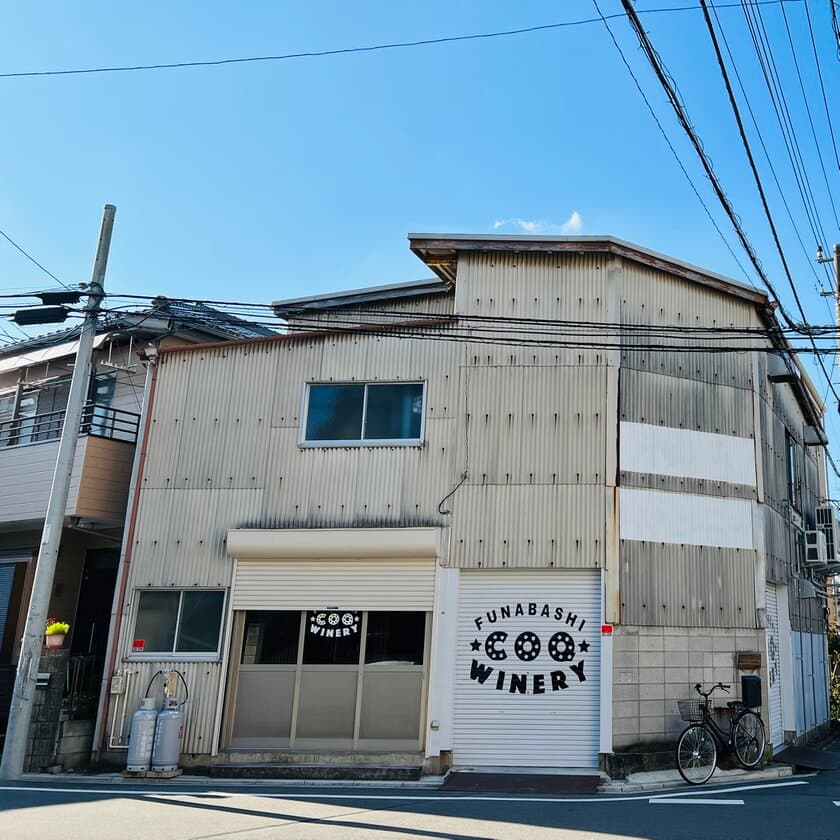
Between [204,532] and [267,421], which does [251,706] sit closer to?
[204,532]

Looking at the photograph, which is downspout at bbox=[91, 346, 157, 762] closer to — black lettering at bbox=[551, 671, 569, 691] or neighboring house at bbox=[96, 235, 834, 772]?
neighboring house at bbox=[96, 235, 834, 772]

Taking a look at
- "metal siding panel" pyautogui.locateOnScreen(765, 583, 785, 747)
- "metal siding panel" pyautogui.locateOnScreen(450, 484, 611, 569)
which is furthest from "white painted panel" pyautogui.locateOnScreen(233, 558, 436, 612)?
"metal siding panel" pyautogui.locateOnScreen(765, 583, 785, 747)

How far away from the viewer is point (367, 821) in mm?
9469

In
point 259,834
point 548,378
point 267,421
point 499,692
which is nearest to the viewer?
point 259,834

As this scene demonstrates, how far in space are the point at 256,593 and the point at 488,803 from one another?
556 centimetres

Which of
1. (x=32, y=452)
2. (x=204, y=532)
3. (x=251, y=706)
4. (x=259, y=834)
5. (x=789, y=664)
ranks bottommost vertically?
(x=259, y=834)

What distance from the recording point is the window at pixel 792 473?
59.9 feet

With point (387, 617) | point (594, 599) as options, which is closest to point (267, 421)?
point (387, 617)

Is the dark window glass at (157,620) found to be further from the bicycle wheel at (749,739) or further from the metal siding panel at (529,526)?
the bicycle wheel at (749,739)

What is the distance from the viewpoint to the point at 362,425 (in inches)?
591

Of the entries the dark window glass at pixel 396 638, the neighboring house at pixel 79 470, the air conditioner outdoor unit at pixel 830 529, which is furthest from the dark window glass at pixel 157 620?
the air conditioner outdoor unit at pixel 830 529

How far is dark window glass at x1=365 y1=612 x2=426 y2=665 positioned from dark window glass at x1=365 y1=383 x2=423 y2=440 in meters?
2.96

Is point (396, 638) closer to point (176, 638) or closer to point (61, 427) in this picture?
point (176, 638)

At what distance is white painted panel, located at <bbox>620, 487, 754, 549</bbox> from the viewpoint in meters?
13.8
